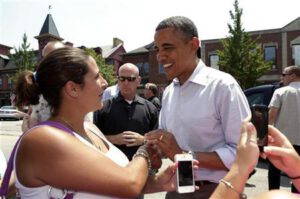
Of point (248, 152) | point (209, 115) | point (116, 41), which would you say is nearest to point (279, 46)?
point (116, 41)

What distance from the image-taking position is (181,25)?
7.94 feet

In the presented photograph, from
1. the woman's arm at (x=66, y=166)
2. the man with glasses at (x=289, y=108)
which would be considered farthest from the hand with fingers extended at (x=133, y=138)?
the man with glasses at (x=289, y=108)

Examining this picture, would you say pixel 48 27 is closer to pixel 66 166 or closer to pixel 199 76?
pixel 199 76

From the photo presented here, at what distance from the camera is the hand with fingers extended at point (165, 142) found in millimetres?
2133

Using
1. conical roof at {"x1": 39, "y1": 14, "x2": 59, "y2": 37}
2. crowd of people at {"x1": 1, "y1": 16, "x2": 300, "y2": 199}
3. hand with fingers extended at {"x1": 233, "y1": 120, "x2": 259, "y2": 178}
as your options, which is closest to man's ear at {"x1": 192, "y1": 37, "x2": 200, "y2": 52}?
crowd of people at {"x1": 1, "y1": 16, "x2": 300, "y2": 199}

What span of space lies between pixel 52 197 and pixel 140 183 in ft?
1.39

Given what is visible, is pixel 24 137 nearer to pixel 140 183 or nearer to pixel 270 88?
pixel 140 183

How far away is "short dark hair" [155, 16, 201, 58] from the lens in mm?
2410

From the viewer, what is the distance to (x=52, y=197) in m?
1.65

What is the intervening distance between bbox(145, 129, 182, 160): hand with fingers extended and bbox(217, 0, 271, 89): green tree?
2585 cm

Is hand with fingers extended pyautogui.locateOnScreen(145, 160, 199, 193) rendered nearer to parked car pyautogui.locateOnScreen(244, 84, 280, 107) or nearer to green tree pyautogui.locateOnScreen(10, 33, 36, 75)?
parked car pyautogui.locateOnScreen(244, 84, 280, 107)

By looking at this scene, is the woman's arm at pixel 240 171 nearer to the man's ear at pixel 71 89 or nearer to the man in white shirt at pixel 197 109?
the man in white shirt at pixel 197 109

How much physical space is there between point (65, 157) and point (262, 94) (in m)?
7.47

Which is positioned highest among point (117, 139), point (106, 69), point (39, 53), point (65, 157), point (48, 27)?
point (48, 27)
